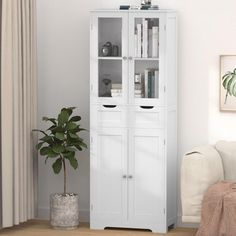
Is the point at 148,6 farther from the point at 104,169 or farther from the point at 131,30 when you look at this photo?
the point at 104,169

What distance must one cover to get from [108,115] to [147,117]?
1.18ft

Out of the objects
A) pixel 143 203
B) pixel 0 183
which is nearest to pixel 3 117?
pixel 0 183

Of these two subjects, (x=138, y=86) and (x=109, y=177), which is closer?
(x=138, y=86)

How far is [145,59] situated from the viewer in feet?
23.1

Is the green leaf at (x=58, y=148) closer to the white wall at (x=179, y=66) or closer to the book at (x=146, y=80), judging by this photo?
the white wall at (x=179, y=66)

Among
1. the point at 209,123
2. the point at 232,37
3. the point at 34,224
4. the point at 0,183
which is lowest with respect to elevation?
the point at 34,224

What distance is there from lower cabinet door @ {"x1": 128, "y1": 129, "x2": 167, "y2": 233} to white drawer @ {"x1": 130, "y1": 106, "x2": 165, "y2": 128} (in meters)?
0.05

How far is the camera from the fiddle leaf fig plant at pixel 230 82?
7.17m

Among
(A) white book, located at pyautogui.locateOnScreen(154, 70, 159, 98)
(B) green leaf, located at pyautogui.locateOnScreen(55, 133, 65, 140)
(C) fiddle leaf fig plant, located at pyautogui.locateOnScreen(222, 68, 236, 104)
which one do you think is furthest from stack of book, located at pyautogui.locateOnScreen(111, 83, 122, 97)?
(C) fiddle leaf fig plant, located at pyautogui.locateOnScreen(222, 68, 236, 104)

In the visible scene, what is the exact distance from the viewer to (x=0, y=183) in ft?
22.8

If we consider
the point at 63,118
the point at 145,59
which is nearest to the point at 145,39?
the point at 145,59

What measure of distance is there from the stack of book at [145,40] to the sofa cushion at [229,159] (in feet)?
3.40

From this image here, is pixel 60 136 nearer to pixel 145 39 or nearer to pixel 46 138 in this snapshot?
pixel 46 138

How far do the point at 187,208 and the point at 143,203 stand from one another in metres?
0.54
